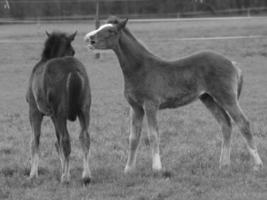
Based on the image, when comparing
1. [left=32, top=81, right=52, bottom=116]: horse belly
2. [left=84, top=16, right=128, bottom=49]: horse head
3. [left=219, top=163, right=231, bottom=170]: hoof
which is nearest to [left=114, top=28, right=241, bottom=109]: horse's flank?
[left=84, top=16, right=128, bottom=49]: horse head

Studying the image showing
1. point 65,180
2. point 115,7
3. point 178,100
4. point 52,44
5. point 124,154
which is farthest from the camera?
point 115,7

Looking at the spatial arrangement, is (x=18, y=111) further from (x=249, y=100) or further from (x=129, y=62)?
(x=129, y=62)

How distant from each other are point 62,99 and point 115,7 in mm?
35833

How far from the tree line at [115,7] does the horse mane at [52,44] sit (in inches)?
1310

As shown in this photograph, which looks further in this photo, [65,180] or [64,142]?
[65,180]

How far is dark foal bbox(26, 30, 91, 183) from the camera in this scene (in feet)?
22.2

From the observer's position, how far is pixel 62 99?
22.2ft

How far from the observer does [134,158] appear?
7.56m

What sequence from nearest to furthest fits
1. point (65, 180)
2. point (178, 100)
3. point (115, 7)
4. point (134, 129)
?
point (65, 180), point (178, 100), point (134, 129), point (115, 7)

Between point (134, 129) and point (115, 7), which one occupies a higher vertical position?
point (134, 129)

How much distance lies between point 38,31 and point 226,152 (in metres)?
26.3

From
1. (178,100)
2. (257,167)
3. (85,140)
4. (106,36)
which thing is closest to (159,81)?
(178,100)

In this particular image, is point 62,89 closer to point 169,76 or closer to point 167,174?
point 169,76

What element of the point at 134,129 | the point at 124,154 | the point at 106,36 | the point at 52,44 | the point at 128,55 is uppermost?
the point at 106,36
